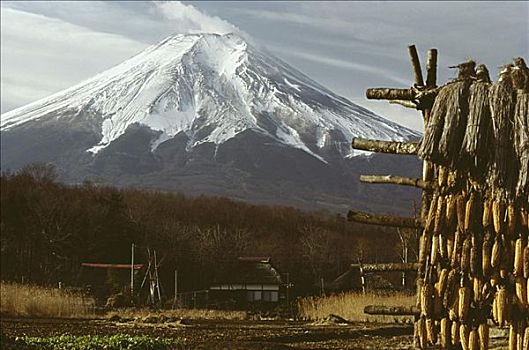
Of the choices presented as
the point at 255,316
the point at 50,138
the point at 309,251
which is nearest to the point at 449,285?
the point at 255,316

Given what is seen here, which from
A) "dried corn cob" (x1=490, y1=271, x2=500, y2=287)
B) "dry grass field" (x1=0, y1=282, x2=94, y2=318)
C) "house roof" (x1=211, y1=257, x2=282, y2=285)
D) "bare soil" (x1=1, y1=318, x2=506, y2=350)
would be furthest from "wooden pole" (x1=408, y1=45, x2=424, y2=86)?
"house roof" (x1=211, y1=257, x2=282, y2=285)

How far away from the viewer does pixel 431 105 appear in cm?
667

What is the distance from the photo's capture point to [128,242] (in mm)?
45406

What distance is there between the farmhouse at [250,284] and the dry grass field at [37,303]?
1526cm

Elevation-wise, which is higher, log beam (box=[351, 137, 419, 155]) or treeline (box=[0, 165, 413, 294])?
log beam (box=[351, 137, 419, 155])

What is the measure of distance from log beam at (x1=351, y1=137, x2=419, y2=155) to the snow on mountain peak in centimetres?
15553

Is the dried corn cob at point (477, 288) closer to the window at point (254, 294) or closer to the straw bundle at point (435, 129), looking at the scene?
the straw bundle at point (435, 129)

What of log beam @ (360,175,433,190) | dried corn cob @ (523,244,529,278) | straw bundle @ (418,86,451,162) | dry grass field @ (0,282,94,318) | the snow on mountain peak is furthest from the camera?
the snow on mountain peak

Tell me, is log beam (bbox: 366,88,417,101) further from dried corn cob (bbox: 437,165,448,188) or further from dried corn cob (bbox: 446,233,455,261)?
dried corn cob (bbox: 446,233,455,261)

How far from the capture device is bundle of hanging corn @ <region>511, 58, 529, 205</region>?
6.18 meters

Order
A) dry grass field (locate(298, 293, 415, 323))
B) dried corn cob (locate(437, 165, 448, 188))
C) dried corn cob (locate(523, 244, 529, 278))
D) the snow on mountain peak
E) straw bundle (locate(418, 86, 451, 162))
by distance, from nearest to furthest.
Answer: dried corn cob (locate(523, 244, 529, 278)) < straw bundle (locate(418, 86, 451, 162)) < dried corn cob (locate(437, 165, 448, 188)) < dry grass field (locate(298, 293, 415, 323)) < the snow on mountain peak

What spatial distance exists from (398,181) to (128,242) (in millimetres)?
39419

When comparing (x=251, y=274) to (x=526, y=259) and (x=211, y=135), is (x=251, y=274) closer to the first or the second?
(x=526, y=259)

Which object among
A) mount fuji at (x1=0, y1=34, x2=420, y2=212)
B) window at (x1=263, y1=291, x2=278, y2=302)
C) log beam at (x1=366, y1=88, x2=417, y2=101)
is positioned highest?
mount fuji at (x1=0, y1=34, x2=420, y2=212)
